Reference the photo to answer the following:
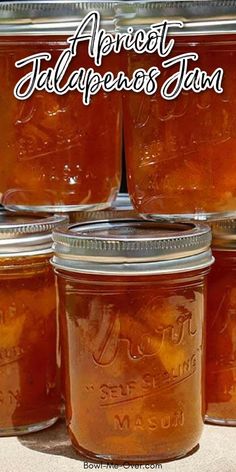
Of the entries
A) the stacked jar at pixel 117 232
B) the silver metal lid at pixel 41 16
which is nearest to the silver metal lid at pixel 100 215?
the stacked jar at pixel 117 232

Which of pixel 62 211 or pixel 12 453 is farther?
pixel 62 211

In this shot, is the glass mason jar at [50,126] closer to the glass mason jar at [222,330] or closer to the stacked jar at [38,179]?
the stacked jar at [38,179]

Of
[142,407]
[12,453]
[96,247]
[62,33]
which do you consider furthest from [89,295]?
[62,33]

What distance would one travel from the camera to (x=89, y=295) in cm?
115

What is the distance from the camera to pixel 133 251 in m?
1.13

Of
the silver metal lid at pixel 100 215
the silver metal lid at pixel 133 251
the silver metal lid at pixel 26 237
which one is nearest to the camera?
the silver metal lid at pixel 133 251

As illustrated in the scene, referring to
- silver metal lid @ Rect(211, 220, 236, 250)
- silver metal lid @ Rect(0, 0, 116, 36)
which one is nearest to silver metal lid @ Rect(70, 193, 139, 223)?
silver metal lid @ Rect(211, 220, 236, 250)

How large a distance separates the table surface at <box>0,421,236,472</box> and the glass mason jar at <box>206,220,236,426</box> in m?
0.04

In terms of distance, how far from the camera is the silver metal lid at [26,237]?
4.12 feet

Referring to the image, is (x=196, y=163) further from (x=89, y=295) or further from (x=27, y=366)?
(x=27, y=366)

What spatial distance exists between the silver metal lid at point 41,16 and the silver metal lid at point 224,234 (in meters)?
0.37

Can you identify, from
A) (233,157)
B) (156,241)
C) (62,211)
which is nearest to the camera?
(156,241)

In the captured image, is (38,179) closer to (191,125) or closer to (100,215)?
(100,215)

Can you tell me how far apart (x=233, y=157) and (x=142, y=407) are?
38cm
